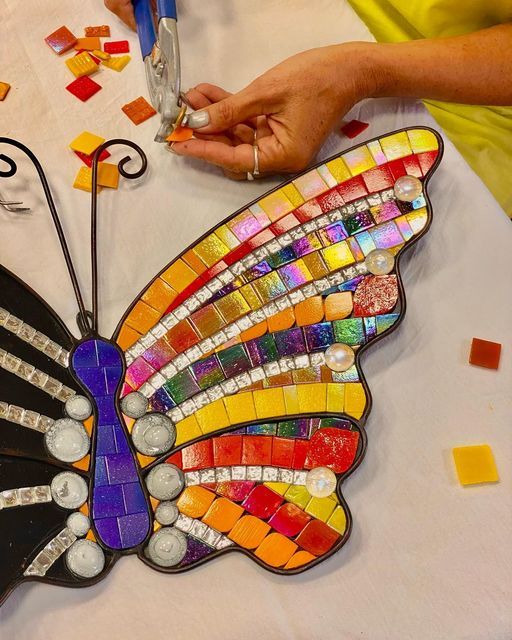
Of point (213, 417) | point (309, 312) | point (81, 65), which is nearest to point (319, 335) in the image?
point (309, 312)

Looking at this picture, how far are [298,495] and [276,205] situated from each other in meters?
0.29

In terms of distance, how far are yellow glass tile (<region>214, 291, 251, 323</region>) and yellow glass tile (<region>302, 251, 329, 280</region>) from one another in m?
0.07

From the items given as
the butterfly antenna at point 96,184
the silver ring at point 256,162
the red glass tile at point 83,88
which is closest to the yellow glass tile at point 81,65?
the red glass tile at point 83,88

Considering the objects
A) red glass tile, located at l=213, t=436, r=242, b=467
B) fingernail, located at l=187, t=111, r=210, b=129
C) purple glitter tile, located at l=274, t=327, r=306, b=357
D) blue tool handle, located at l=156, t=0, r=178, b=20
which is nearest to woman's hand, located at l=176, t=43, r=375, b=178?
fingernail, located at l=187, t=111, r=210, b=129

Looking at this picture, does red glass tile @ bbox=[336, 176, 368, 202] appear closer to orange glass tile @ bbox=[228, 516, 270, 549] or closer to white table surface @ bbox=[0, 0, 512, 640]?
white table surface @ bbox=[0, 0, 512, 640]

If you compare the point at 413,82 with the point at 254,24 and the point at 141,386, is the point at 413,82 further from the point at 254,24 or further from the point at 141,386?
the point at 141,386

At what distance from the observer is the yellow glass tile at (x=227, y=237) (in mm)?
645

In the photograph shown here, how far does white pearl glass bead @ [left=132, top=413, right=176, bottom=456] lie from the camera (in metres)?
0.57

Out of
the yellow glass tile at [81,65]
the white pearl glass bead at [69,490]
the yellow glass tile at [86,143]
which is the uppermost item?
the yellow glass tile at [81,65]

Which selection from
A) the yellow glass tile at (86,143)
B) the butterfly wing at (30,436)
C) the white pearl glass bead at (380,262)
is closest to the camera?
the butterfly wing at (30,436)

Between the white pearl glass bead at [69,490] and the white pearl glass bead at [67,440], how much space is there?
15mm

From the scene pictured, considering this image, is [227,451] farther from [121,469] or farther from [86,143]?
[86,143]

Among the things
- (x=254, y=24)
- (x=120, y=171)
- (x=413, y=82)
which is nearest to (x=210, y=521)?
(x=120, y=171)

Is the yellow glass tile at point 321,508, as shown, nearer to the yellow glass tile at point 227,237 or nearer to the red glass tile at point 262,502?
the red glass tile at point 262,502
